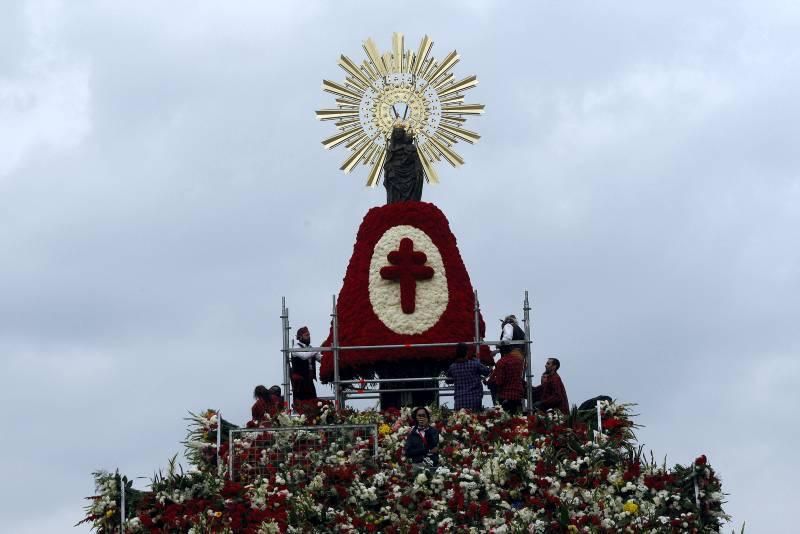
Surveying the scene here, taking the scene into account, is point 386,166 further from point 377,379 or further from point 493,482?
point 493,482

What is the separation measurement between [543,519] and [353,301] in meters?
8.72

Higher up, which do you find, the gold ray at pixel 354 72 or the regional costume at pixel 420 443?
the gold ray at pixel 354 72

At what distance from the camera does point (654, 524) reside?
24.8 m

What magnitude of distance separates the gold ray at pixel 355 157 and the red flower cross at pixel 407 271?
1.88 metres

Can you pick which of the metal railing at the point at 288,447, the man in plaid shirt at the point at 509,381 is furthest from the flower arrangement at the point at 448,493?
the man in plaid shirt at the point at 509,381

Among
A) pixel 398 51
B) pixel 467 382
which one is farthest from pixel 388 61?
pixel 467 382

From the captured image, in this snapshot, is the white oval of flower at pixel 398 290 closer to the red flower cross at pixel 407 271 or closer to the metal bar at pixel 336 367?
the red flower cross at pixel 407 271

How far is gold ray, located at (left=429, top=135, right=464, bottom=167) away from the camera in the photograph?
110 feet

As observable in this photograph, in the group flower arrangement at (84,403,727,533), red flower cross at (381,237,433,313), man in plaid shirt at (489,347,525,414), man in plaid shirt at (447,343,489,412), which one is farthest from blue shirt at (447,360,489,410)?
red flower cross at (381,237,433,313)

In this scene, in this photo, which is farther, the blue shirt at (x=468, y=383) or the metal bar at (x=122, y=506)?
the blue shirt at (x=468, y=383)

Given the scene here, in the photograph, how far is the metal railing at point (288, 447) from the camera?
26.7m

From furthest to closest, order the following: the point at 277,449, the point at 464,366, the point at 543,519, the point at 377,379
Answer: the point at 377,379, the point at 464,366, the point at 277,449, the point at 543,519

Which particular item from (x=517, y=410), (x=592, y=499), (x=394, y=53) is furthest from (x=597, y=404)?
(x=394, y=53)

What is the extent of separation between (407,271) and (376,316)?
915 mm
